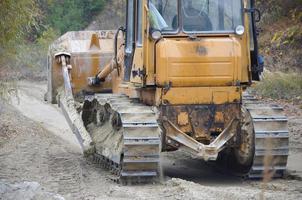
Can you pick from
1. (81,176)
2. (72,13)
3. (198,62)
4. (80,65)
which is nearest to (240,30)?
(198,62)

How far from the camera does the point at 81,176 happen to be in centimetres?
A: 1130

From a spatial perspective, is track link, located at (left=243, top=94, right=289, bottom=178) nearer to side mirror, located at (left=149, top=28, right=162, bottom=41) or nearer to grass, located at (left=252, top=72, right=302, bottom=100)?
side mirror, located at (left=149, top=28, right=162, bottom=41)

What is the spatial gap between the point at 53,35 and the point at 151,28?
74.1ft

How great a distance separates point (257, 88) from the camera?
23266 mm

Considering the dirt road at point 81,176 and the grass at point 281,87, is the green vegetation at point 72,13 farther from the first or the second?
the dirt road at point 81,176

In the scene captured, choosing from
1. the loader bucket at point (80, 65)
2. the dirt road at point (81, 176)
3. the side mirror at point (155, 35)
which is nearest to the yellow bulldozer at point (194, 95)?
the side mirror at point (155, 35)

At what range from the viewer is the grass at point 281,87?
2208 cm

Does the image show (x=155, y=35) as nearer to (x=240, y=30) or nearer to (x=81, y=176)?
(x=240, y=30)

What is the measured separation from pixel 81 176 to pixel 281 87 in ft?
40.5

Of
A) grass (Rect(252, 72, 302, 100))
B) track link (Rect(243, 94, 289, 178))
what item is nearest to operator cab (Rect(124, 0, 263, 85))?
track link (Rect(243, 94, 289, 178))

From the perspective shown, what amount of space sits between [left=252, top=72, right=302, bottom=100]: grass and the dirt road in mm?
3722

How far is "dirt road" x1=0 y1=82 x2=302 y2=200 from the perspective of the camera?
31.0ft

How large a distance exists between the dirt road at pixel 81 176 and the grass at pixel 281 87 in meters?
3.72

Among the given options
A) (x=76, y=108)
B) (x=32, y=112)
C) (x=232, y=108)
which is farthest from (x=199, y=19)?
(x=32, y=112)
